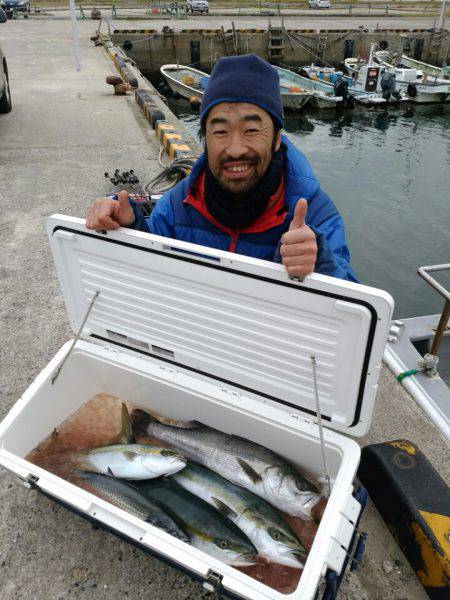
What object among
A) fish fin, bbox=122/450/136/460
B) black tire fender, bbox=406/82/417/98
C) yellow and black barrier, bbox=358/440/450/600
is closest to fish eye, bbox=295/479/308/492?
yellow and black barrier, bbox=358/440/450/600

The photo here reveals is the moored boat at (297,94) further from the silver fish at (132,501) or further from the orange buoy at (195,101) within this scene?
the silver fish at (132,501)

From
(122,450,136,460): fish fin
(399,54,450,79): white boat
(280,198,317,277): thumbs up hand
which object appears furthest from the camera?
(399,54,450,79): white boat

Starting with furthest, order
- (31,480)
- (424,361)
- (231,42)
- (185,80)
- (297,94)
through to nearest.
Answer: (231,42), (185,80), (297,94), (424,361), (31,480)

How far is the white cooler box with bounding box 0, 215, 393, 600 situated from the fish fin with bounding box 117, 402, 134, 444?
0.15m

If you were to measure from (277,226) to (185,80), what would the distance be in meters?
23.1

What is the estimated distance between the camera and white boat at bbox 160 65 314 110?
2050cm

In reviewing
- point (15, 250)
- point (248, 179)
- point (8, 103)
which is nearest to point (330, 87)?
point (8, 103)

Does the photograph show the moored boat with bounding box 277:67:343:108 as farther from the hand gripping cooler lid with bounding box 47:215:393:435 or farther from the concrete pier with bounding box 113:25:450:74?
the hand gripping cooler lid with bounding box 47:215:393:435

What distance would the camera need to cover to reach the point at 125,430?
2451 millimetres

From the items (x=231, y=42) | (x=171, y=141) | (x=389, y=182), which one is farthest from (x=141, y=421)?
(x=231, y=42)

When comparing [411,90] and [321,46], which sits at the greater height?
[321,46]

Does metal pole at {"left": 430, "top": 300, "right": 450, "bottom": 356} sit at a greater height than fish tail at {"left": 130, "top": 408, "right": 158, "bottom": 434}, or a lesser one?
greater

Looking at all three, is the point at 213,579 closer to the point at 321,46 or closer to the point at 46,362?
the point at 46,362

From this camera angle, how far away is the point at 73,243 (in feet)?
7.31
